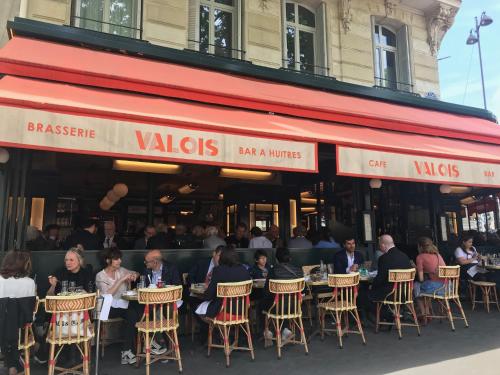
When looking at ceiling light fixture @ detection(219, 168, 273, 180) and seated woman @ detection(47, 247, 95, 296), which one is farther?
ceiling light fixture @ detection(219, 168, 273, 180)

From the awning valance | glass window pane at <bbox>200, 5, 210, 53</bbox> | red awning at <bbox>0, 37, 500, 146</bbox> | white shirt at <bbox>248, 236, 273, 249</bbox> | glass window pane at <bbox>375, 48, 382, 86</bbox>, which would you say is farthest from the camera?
glass window pane at <bbox>375, 48, 382, 86</bbox>

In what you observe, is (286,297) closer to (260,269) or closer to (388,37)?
(260,269)

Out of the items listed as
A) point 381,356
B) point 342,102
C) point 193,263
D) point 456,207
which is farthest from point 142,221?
point 456,207

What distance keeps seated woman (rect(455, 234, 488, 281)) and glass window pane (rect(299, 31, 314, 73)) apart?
17.5 feet

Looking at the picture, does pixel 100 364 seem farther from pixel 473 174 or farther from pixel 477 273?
pixel 477 273

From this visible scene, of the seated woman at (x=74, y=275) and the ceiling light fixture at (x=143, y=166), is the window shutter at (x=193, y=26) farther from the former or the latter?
the seated woman at (x=74, y=275)

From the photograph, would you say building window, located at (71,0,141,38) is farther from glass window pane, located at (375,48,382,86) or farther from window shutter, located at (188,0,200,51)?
glass window pane, located at (375,48,382,86)

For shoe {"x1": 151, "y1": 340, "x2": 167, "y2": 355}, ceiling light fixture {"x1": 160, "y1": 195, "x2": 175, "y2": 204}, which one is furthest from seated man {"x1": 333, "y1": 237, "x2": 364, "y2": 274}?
ceiling light fixture {"x1": 160, "y1": 195, "x2": 175, "y2": 204}

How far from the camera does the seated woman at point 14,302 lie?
396 cm

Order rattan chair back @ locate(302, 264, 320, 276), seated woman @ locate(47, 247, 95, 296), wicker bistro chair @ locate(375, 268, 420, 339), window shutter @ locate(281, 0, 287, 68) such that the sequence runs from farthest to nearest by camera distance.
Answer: window shutter @ locate(281, 0, 287, 68) → rattan chair back @ locate(302, 264, 320, 276) → wicker bistro chair @ locate(375, 268, 420, 339) → seated woman @ locate(47, 247, 95, 296)

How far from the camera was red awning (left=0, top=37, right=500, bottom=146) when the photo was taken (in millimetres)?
5672

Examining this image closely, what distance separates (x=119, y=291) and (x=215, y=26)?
6.17 m

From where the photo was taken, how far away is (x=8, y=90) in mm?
4547

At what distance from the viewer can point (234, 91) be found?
666 cm
